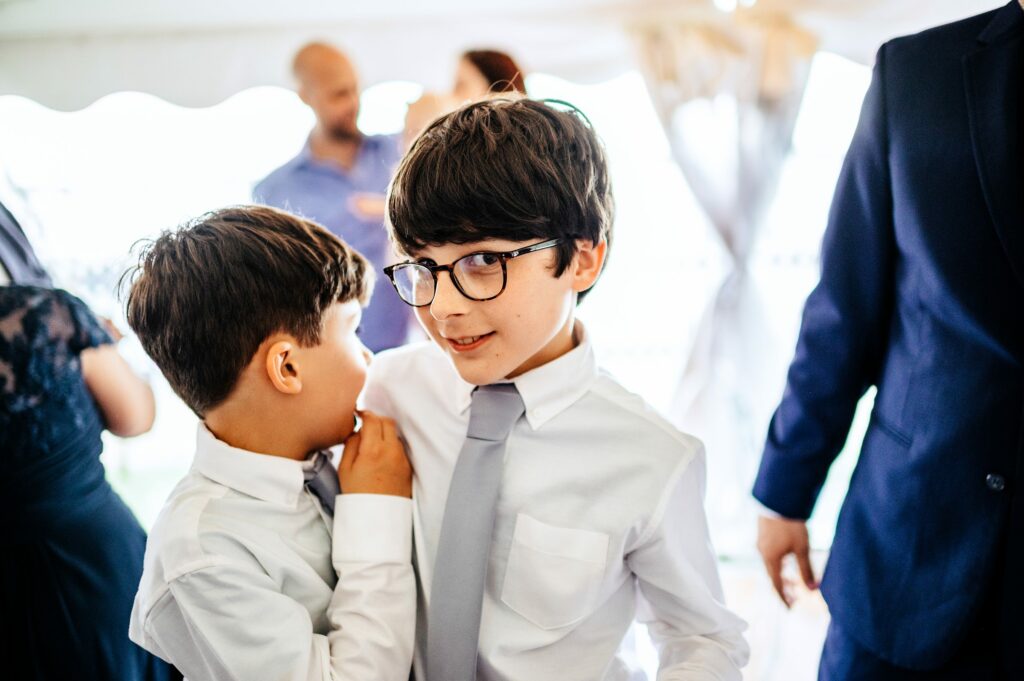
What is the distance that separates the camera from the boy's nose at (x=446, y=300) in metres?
1.03

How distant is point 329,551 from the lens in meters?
1.15

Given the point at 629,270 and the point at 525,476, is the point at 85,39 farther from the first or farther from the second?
the point at 525,476

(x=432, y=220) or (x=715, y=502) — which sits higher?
(x=432, y=220)

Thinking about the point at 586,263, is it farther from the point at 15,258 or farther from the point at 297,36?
the point at 297,36

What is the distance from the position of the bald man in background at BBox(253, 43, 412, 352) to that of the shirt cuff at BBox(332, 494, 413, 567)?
200 cm

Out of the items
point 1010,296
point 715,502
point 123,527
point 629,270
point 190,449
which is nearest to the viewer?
point 1010,296

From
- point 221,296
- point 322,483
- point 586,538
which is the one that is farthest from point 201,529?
point 586,538

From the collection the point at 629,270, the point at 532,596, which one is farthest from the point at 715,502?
the point at 532,596

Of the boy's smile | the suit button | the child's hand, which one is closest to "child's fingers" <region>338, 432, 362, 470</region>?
the child's hand

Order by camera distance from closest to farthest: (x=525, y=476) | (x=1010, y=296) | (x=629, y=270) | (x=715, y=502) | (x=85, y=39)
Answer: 1. (x=1010, y=296)
2. (x=525, y=476)
3. (x=85, y=39)
4. (x=715, y=502)
5. (x=629, y=270)

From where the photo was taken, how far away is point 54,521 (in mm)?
1523

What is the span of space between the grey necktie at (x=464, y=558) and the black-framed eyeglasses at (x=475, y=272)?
8.9 inches

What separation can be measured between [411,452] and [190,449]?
3.24m

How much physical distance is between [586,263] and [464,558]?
1.59ft
